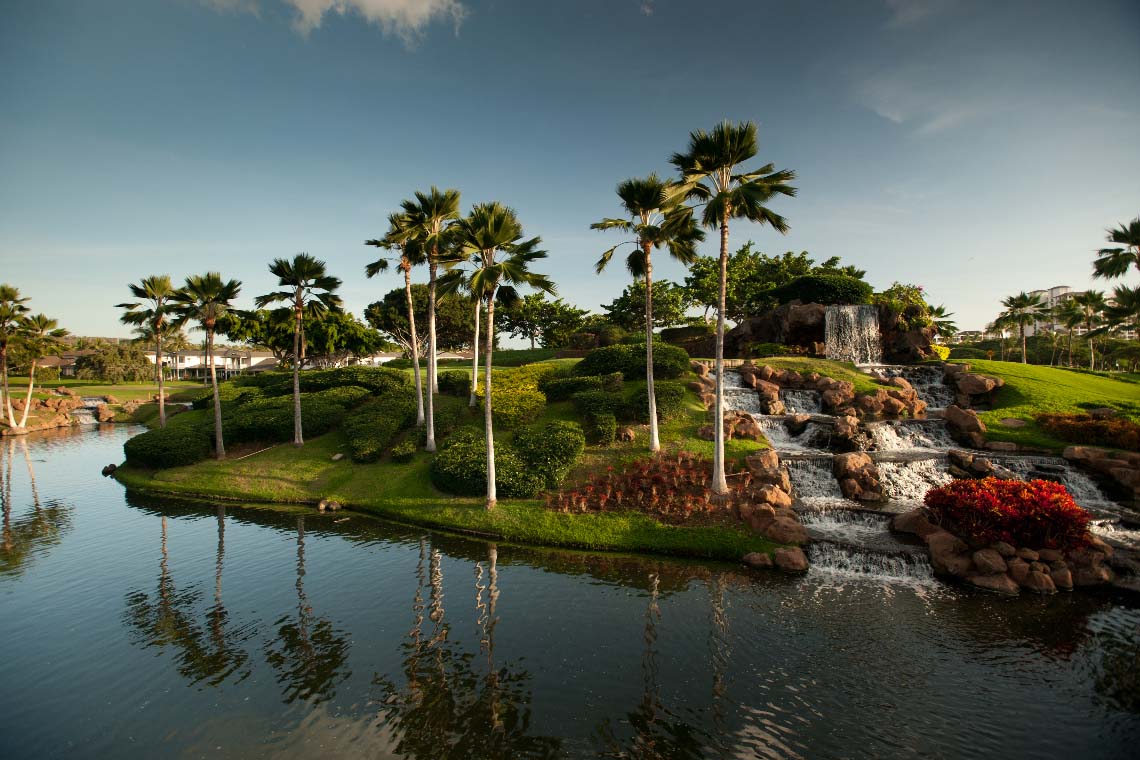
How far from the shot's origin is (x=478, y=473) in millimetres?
24875

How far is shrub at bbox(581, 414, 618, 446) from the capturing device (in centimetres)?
2834

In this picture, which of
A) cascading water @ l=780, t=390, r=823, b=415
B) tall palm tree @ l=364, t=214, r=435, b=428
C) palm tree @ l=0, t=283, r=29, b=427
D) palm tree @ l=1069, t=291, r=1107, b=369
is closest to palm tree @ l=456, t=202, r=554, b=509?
tall palm tree @ l=364, t=214, r=435, b=428

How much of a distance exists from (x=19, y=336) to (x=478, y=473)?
59.8 metres

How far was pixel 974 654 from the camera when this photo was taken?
1243cm

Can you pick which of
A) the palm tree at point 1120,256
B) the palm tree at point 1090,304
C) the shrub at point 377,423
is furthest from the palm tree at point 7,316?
the palm tree at point 1090,304

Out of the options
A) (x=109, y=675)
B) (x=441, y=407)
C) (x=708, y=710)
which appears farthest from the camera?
(x=441, y=407)

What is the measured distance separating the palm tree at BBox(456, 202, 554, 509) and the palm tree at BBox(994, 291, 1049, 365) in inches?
2992

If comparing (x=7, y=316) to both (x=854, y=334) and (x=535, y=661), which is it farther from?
(x=854, y=334)

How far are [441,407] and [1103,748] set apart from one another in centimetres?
3359

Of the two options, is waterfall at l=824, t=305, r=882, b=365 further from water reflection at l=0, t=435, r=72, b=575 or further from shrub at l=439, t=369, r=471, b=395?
water reflection at l=0, t=435, r=72, b=575

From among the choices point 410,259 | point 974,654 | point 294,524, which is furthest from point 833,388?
point 294,524

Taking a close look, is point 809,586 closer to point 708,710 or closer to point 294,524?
point 708,710

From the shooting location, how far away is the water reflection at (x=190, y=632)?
12320 millimetres

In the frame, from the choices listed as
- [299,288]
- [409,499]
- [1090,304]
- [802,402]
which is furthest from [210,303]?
[1090,304]
